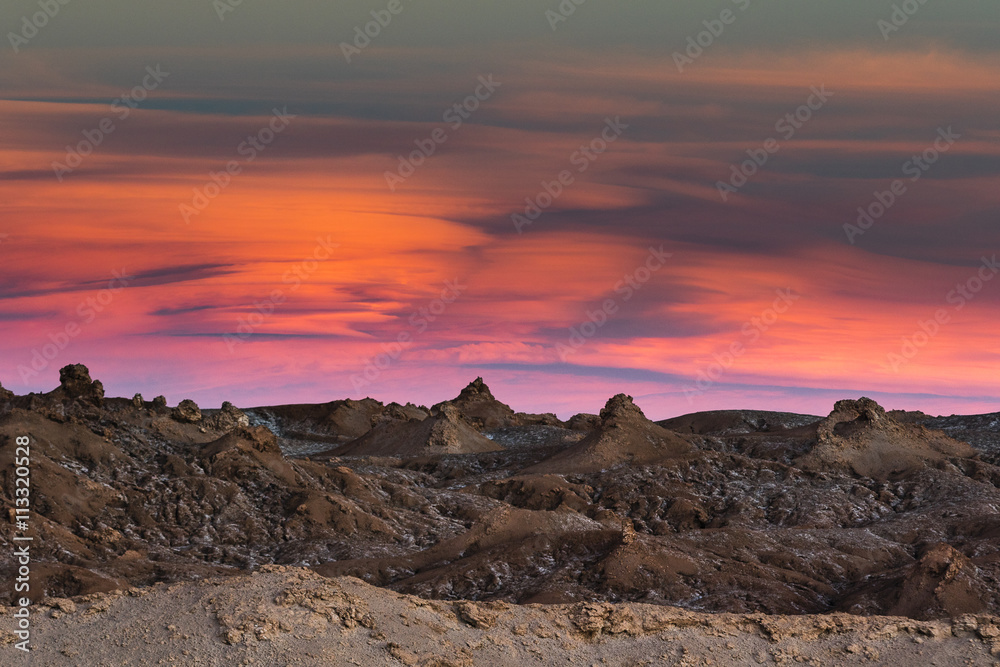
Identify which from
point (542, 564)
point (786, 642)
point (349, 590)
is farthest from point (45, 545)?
point (786, 642)

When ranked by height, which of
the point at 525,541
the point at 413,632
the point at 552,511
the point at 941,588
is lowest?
the point at 413,632

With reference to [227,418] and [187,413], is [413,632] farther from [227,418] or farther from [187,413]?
[227,418]

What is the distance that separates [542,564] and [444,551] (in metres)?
4.28

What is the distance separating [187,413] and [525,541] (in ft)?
171

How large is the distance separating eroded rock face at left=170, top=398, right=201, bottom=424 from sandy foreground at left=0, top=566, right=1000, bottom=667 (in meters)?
60.2

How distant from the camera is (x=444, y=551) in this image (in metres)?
37.7

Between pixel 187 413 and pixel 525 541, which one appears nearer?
pixel 525 541

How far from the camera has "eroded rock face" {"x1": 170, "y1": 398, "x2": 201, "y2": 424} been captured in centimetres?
8148

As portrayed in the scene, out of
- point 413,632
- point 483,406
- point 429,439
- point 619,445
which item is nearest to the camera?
point 413,632

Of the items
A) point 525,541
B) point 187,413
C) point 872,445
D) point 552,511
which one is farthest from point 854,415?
point 187,413

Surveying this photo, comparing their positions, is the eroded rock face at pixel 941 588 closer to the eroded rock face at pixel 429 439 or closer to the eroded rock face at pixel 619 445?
the eroded rock face at pixel 619 445

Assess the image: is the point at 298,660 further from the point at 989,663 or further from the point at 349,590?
the point at 989,663

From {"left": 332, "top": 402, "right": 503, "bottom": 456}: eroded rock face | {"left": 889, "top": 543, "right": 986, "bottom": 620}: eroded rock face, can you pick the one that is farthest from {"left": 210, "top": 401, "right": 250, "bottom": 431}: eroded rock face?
{"left": 889, "top": 543, "right": 986, "bottom": 620}: eroded rock face

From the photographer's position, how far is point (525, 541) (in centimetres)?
3600
